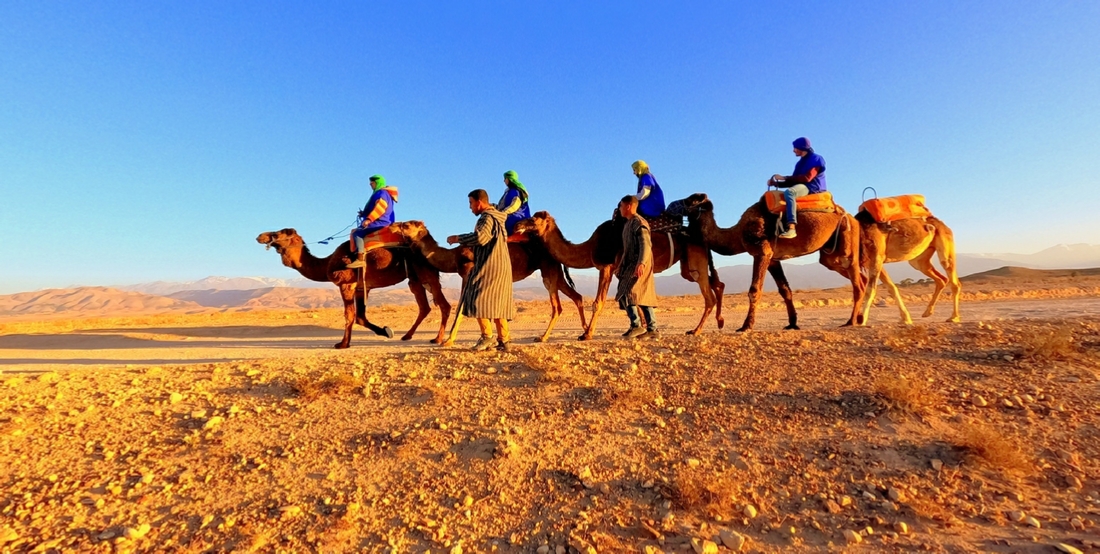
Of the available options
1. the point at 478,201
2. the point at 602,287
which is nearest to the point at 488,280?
the point at 478,201

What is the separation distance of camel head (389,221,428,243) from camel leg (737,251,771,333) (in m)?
5.75

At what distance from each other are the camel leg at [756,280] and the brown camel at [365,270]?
16.8 ft

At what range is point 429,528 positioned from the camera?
2.68 meters

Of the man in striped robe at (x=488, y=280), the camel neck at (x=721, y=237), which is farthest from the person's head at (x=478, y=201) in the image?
the camel neck at (x=721, y=237)

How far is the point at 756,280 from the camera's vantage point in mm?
8016

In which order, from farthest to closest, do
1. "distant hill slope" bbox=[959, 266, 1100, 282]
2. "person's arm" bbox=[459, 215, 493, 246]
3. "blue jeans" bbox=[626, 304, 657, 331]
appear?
1. "distant hill slope" bbox=[959, 266, 1100, 282]
2. "blue jeans" bbox=[626, 304, 657, 331]
3. "person's arm" bbox=[459, 215, 493, 246]

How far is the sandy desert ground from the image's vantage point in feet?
8.59

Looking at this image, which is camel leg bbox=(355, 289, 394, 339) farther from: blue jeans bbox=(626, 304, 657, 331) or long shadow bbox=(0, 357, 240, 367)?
blue jeans bbox=(626, 304, 657, 331)

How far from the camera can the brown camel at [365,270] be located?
910cm

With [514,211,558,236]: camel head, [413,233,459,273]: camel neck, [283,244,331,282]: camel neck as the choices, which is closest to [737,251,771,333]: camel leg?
[514,211,558,236]: camel head

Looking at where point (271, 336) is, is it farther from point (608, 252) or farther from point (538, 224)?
point (608, 252)

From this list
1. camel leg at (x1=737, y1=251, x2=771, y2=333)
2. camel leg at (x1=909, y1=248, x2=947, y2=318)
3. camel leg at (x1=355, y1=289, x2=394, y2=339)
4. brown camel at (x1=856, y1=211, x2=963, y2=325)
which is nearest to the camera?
camel leg at (x1=737, y1=251, x2=771, y2=333)

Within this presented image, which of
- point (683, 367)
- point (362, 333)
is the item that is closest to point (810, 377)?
point (683, 367)

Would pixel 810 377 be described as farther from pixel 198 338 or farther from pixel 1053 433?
pixel 198 338
